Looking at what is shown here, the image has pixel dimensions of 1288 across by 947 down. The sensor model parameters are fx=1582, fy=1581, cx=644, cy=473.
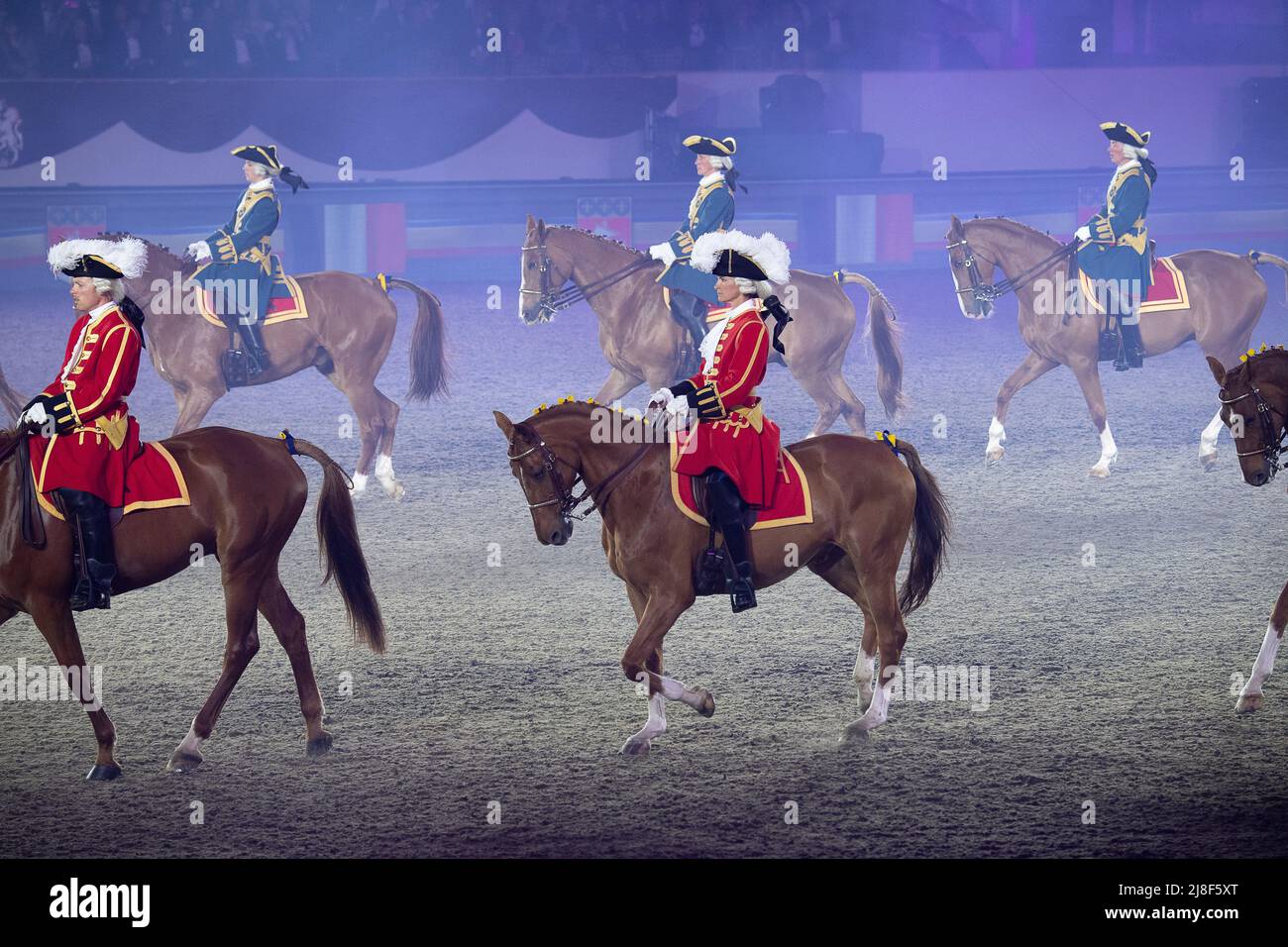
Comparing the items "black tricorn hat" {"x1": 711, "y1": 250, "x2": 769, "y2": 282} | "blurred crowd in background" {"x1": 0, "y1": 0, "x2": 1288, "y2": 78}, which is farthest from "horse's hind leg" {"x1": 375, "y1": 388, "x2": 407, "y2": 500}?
"blurred crowd in background" {"x1": 0, "y1": 0, "x2": 1288, "y2": 78}

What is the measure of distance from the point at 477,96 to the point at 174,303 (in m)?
12.8

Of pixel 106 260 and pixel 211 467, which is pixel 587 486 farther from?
pixel 106 260

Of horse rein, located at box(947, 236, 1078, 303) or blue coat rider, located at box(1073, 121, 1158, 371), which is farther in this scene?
horse rein, located at box(947, 236, 1078, 303)

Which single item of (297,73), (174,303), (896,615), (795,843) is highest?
(297,73)

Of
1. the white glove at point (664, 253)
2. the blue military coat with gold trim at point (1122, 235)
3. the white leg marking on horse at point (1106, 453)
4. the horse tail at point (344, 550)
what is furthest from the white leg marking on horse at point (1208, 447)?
the horse tail at point (344, 550)

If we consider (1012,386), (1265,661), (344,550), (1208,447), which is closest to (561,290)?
(1012,386)

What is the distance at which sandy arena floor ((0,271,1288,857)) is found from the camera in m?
5.57

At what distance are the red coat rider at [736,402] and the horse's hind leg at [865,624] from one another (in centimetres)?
58

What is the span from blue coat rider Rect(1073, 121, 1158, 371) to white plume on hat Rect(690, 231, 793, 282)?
6.16 m

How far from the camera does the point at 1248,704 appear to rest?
6.72 meters

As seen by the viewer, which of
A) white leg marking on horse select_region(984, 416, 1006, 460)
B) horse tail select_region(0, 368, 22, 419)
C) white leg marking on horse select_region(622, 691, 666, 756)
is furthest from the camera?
white leg marking on horse select_region(984, 416, 1006, 460)

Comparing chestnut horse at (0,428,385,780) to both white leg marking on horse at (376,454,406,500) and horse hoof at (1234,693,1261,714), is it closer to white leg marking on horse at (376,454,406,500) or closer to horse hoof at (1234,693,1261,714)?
horse hoof at (1234,693,1261,714)

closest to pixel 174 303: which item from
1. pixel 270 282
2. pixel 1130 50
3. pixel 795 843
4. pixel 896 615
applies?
pixel 270 282

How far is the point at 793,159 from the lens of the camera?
2273cm
